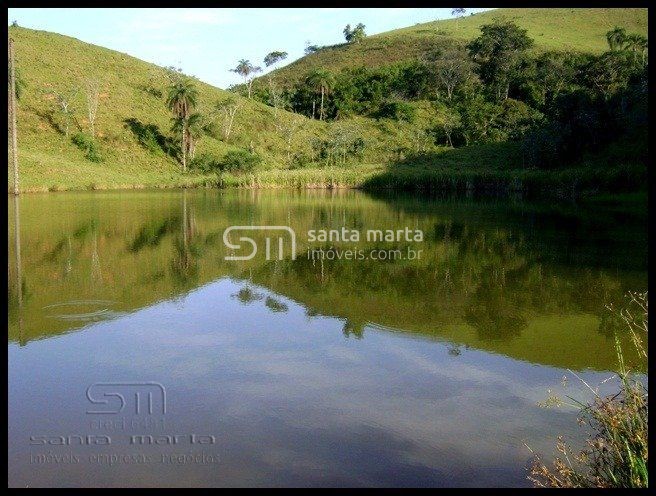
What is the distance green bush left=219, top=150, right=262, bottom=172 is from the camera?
5297 centimetres

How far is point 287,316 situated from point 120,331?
7.59ft

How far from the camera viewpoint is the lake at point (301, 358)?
485 centimetres

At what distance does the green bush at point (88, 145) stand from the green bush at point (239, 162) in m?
9.55

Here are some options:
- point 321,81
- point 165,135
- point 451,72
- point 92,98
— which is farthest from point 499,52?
point 92,98

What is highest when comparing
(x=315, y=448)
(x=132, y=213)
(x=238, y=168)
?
(x=238, y=168)

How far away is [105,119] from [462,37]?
180ft

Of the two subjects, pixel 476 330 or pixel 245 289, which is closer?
pixel 476 330

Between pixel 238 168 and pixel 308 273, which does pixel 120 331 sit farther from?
pixel 238 168

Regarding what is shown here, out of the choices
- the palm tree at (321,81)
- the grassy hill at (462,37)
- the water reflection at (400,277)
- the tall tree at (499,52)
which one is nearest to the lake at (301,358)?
the water reflection at (400,277)

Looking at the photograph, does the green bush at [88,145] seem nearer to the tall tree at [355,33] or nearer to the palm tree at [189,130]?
the palm tree at [189,130]

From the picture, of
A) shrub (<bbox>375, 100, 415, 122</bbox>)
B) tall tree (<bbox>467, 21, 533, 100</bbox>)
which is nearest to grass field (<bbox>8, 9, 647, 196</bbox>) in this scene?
shrub (<bbox>375, 100, 415, 122</bbox>)

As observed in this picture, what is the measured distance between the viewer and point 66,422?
17.7 feet

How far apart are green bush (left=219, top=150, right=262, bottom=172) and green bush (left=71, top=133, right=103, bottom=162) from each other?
9.55 metres

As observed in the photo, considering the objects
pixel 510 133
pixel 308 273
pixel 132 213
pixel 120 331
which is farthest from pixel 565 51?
pixel 120 331
